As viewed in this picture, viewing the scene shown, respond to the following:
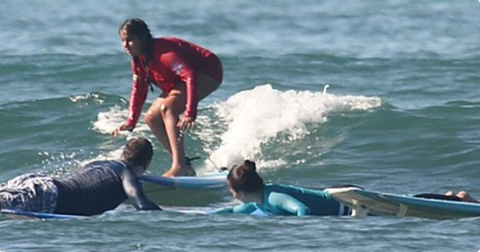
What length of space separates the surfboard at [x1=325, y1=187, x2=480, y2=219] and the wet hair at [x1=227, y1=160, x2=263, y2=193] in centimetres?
64

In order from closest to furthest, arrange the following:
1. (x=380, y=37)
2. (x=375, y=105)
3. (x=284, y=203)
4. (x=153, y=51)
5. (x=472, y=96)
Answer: (x=284, y=203), (x=153, y=51), (x=375, y=105), (x=472, y=96), (x=380, y=37)

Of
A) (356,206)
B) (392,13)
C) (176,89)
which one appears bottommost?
(356,206)

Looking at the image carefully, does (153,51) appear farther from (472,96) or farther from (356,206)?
(472,96)

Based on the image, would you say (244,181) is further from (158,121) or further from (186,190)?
(158,121)

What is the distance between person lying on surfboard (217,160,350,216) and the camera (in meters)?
10.8

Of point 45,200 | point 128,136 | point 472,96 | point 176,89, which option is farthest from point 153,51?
point 472,96

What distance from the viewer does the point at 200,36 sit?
25.1m

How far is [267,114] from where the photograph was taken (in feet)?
53.3

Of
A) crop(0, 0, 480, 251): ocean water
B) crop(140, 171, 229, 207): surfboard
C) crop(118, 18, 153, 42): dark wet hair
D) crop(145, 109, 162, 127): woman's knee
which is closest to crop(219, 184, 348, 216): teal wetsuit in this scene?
crop(0, 0, 480, 251): ocean water

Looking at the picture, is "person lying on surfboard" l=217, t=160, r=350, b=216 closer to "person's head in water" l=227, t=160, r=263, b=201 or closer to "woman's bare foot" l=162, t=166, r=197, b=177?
"person's head in water" l=227, t=160, r=263, b=201

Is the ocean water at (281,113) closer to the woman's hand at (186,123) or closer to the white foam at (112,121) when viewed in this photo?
the white foam at (112,121)

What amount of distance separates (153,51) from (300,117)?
13.0 ft

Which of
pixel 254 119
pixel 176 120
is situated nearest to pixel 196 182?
pixel 176 120

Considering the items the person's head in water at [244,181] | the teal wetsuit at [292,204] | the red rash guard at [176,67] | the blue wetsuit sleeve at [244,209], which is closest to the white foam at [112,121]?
the red rash guard at [176,67]
